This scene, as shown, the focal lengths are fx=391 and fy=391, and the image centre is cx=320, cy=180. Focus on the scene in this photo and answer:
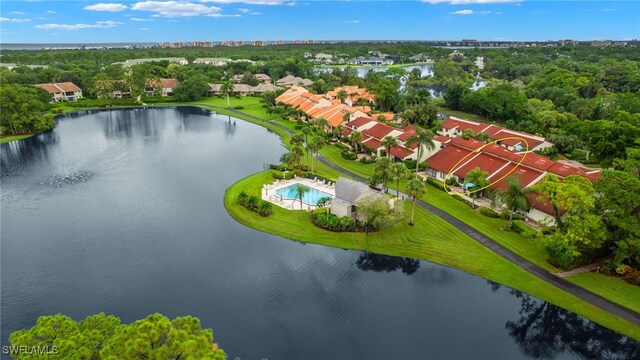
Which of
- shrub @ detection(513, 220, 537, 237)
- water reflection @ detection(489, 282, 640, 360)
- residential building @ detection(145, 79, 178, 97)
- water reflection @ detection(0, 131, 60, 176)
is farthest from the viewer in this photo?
residential building @ detection(145, 79, 178, 97)

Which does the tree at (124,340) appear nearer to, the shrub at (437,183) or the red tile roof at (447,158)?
the shrub at (437,183)

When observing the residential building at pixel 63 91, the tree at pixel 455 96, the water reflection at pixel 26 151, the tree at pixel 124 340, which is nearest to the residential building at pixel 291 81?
the tree at pixel 455 96

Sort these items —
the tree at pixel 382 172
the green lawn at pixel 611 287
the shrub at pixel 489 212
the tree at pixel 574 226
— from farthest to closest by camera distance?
the tree at pixel 382 172, the shrub at pixel 489 212, the tree at pixel 574 226, the green lawn at pixel 611 287

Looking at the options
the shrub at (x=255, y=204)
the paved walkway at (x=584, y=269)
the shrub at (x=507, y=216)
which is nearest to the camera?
the paved walkway at (x=584, y=269)

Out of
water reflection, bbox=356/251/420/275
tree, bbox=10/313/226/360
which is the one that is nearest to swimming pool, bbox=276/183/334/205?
water reflection, bbox=356/251/420/275

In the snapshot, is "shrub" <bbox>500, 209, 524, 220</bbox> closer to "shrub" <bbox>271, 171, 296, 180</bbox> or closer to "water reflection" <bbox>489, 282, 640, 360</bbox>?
"water reflection" <bbox>489, 282, 640, 360</bbox>

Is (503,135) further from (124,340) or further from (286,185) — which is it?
(124,340)

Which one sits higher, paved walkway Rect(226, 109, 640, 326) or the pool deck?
the pool deck

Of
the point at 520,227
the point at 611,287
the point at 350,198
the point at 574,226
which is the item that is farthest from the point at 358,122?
the point at 611,287
